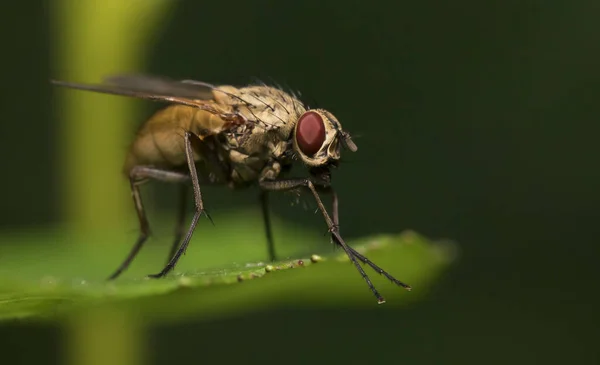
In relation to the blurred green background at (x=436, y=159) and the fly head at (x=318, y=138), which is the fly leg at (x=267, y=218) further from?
the fly head at (x=318, y=138)

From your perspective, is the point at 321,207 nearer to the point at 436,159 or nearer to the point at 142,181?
the point at 142,181

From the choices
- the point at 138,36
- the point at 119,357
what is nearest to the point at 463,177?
the point at 138,36

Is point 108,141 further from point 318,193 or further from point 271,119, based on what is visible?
point 318,193

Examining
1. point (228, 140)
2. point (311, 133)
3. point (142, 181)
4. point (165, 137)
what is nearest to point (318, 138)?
point (311, 133)

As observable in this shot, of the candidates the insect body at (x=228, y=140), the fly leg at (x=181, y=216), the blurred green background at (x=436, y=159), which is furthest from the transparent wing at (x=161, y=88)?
the fly leg at (x=181, y=216)

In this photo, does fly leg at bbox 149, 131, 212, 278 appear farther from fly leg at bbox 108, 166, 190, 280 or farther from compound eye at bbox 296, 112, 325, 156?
compound eye at bbox 296, 112, 325, 156

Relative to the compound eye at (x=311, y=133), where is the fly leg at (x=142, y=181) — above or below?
below

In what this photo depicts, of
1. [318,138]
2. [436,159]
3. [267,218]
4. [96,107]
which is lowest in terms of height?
[267,218]
